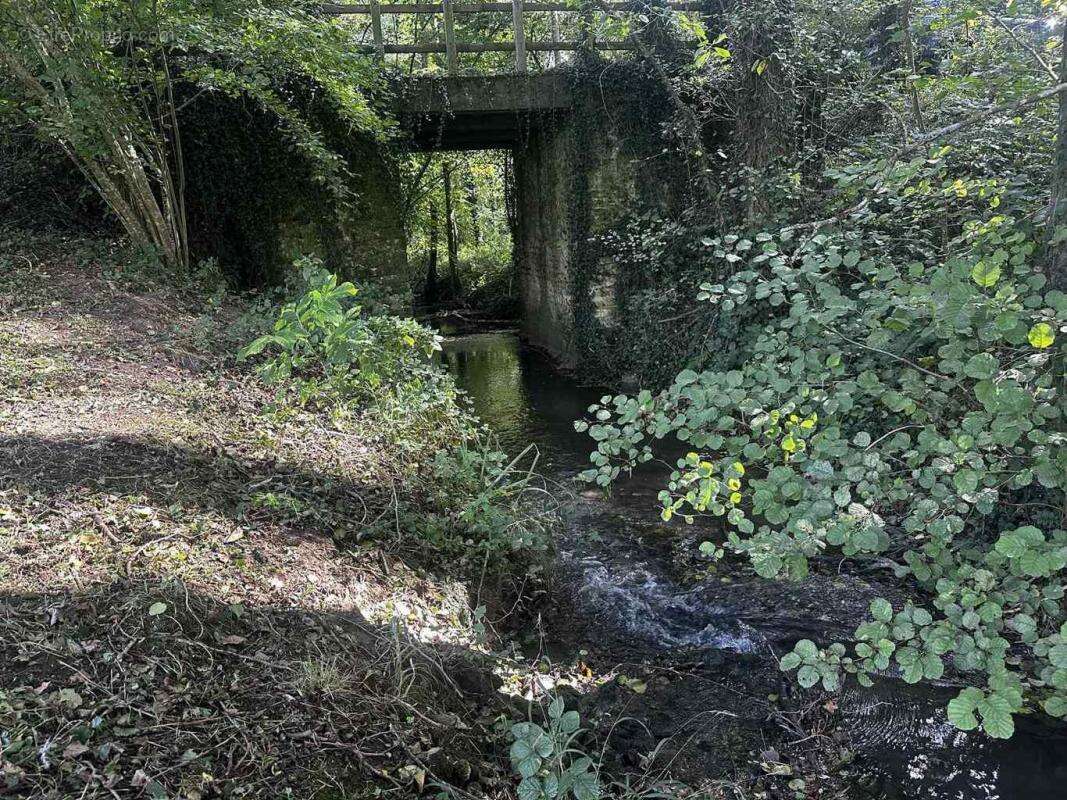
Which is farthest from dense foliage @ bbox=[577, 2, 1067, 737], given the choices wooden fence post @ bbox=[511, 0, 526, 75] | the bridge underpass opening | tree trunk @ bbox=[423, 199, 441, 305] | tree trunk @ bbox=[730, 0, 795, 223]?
tree trunk @ bbox=[423, 199, 441, 305]

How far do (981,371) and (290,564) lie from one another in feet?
9.87

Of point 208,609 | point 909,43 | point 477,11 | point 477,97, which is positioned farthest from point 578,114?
point 208,609

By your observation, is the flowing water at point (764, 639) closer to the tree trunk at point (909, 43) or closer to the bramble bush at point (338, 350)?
the bramble bush at point (338, 350)

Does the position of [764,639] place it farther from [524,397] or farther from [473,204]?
[473,204]

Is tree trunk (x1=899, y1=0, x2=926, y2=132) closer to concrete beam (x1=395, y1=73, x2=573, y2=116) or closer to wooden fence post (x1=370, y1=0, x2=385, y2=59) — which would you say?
concrete beam (x1=395, y1=73, x2=573, y2=116)

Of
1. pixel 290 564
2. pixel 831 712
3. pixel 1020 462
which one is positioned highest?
pixel 1020 462

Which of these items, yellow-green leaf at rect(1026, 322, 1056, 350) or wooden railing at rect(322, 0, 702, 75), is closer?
yellow-green leaf at rect(1026, 322, 1056, 350)

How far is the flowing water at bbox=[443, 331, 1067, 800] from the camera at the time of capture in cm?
328

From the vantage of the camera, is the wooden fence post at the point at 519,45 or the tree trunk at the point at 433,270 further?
the tree trunk at the point at 433,270

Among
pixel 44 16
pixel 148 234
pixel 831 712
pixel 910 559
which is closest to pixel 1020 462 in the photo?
pixel 910 559

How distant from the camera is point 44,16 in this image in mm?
6754

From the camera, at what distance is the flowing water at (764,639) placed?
129 inches

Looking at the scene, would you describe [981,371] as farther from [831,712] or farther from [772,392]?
[831,712]

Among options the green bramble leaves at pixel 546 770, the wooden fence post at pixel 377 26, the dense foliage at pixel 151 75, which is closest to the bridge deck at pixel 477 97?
the wooden fence post at pixel 377 26
